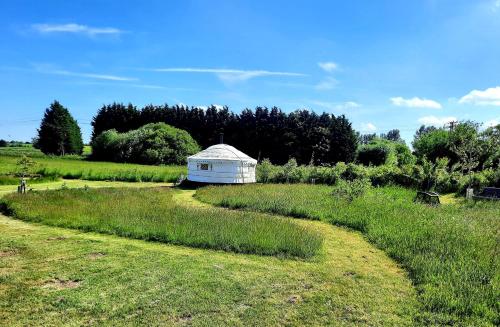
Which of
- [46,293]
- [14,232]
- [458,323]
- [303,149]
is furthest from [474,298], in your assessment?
[303,149]

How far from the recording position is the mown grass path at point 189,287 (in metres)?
4.52

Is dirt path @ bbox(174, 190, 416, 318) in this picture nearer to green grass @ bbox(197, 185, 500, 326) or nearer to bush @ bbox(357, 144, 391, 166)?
green grass @ bbox(197, 185, 500, 326)

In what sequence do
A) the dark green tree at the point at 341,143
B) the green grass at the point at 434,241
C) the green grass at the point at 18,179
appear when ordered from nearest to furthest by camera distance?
the green grass at the point at 434,241, the green grass at the point at 18,179, the dark green tree at the point at 341,143

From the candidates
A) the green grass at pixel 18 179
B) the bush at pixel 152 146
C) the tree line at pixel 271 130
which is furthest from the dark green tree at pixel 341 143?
the green grass at pixel 18 179

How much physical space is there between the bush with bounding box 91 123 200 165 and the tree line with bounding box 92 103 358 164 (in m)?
4.96

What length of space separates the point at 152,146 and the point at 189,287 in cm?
3459

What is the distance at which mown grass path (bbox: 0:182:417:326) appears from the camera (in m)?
4.52

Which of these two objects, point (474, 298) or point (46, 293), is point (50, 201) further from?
point (474, 298)

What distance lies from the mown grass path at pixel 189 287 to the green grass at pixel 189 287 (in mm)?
14

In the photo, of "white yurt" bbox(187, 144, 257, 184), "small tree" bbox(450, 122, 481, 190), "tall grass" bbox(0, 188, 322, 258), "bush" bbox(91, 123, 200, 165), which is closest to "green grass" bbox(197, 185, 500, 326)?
"tall grass" bbox(0, 188, 322, 258)

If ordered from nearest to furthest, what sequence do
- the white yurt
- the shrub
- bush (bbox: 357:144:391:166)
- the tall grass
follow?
1. the tall grass
2. the shrub
3. the white yurt
4. bush (bbox: 357:144:391:166)

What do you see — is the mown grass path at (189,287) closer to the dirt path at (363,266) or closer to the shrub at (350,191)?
the dirt path at (363,266)

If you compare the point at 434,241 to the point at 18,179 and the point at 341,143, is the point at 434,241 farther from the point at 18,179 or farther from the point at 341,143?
the point at 341,143

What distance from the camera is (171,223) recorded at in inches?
360
